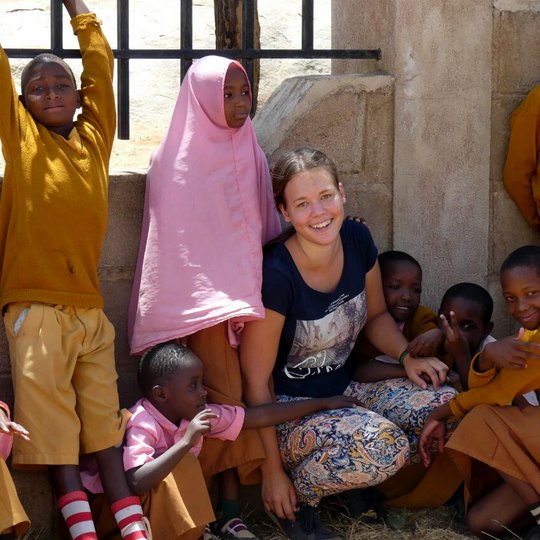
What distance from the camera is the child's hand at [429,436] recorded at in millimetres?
4293

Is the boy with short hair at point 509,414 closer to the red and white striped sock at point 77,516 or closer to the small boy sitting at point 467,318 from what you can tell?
the small boy sitting at point 467,318

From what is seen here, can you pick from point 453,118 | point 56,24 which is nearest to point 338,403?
point 453,118

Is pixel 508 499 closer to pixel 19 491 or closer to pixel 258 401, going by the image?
pixel 258 401

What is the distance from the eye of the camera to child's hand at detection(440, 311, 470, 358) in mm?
4391

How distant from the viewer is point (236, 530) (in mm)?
4281

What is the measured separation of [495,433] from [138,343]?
131cm

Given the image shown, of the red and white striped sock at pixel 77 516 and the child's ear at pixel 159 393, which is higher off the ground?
the child's ear at pixel 159 393

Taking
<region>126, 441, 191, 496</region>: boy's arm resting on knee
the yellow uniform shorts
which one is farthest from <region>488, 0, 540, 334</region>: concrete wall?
the yellow uniform shorts

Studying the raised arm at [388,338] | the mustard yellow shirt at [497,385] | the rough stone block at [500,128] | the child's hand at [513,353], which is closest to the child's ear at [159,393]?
the raised arm at [388,338]

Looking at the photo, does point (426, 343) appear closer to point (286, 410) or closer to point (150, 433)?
point (286, 410)

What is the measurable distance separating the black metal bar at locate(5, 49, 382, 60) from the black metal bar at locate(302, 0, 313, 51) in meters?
0.07

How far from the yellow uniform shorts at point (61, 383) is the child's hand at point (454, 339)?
4.07 ft

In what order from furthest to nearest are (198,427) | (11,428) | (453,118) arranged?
(453,118)
(198,427)
(11,428)

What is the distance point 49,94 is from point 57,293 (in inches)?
26.3
